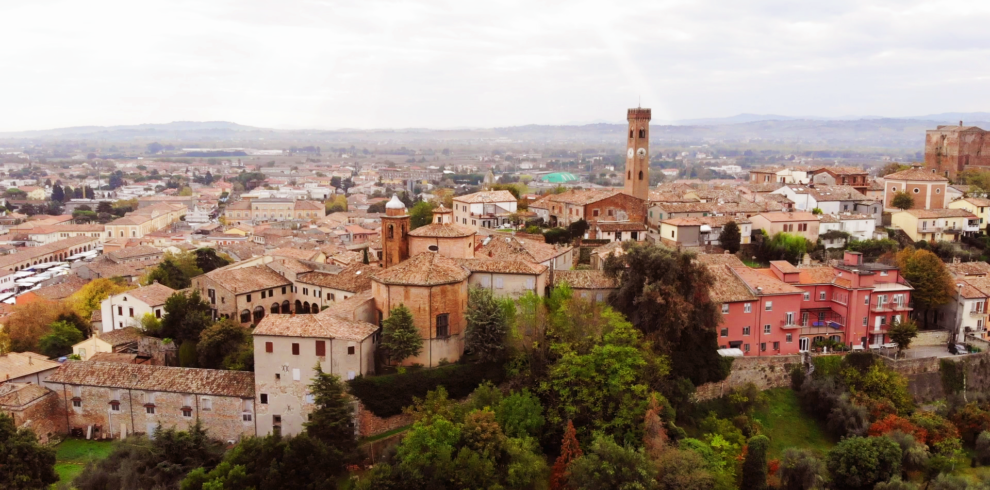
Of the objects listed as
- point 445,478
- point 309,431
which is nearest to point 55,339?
point 309,431

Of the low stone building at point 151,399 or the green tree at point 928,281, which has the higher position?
the green tree at point 928,281

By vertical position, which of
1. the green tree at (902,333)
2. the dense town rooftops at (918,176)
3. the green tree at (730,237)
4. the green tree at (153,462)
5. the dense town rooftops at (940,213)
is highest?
the dense town rooftops at (918,176)

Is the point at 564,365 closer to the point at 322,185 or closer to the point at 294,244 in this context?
the point at 294,244

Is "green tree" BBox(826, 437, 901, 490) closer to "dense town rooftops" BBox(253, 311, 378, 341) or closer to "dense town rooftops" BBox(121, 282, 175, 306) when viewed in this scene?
"dense town rooftops" BBox(253, 311, 378, 341)

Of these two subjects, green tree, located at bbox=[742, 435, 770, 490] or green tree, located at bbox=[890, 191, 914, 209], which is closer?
green tree, located at bbox=[742, 435, 770, 490]

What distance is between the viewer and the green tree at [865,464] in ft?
101

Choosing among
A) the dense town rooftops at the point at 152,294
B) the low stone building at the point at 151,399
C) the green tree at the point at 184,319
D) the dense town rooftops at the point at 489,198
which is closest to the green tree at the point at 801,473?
the low stone building at the point at 151,399

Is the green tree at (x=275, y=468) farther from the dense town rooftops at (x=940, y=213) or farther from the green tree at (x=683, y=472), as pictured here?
the dense town rooftops at (x=940, y=213)

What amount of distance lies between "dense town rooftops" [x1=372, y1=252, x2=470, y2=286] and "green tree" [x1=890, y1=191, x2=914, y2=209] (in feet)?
131

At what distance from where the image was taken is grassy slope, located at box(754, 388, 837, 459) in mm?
34719

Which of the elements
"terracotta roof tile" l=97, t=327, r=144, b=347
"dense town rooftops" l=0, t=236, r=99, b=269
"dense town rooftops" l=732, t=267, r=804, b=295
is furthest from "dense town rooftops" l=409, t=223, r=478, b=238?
"dense town rooftops" l=0, t=236, r=99, b=269

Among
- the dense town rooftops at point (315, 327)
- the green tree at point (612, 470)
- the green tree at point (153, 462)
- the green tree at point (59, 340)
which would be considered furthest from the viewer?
the green tree at point (59, 340)

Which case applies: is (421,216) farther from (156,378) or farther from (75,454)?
(75,454)

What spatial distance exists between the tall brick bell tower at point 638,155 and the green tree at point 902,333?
79.1 ft
